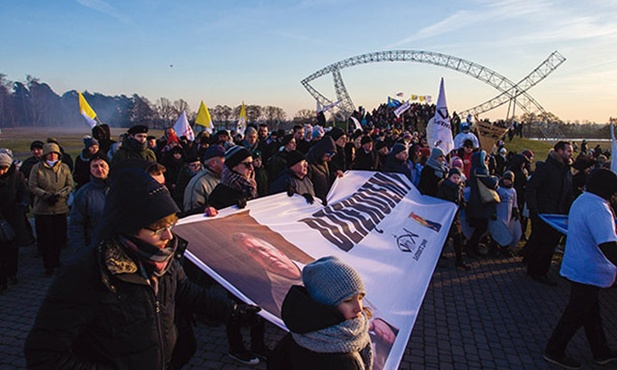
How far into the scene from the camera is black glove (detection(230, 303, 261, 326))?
2.38m

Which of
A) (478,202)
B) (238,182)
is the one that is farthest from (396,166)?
(238,182)

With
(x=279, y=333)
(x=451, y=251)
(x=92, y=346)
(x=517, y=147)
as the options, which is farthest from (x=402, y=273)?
(x=517, y=147)

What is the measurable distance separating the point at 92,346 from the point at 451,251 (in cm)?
781

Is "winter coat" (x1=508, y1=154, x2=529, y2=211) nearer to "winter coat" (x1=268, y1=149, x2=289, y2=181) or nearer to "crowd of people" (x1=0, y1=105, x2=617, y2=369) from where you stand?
"crowd of people" (x1=0, y1=105, x2=617, y2=369)

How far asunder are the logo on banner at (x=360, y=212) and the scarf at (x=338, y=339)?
8.21 ft

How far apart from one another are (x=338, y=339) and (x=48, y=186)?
636 cm

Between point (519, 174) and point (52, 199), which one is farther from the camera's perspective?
point (519, 174)

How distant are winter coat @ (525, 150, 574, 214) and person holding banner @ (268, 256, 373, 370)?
6.18 meters

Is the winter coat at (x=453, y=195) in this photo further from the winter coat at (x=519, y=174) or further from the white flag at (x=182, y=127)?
the white flag at (x=182, y=127)

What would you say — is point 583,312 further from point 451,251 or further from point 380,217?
point 451,251

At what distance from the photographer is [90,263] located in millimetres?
1822

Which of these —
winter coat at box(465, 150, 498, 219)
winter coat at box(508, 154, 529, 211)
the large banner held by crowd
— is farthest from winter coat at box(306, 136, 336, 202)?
winter coat at box(508, 154, 529, 211)

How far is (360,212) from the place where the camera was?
18.0 ft

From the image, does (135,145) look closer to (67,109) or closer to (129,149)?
(129,149)
